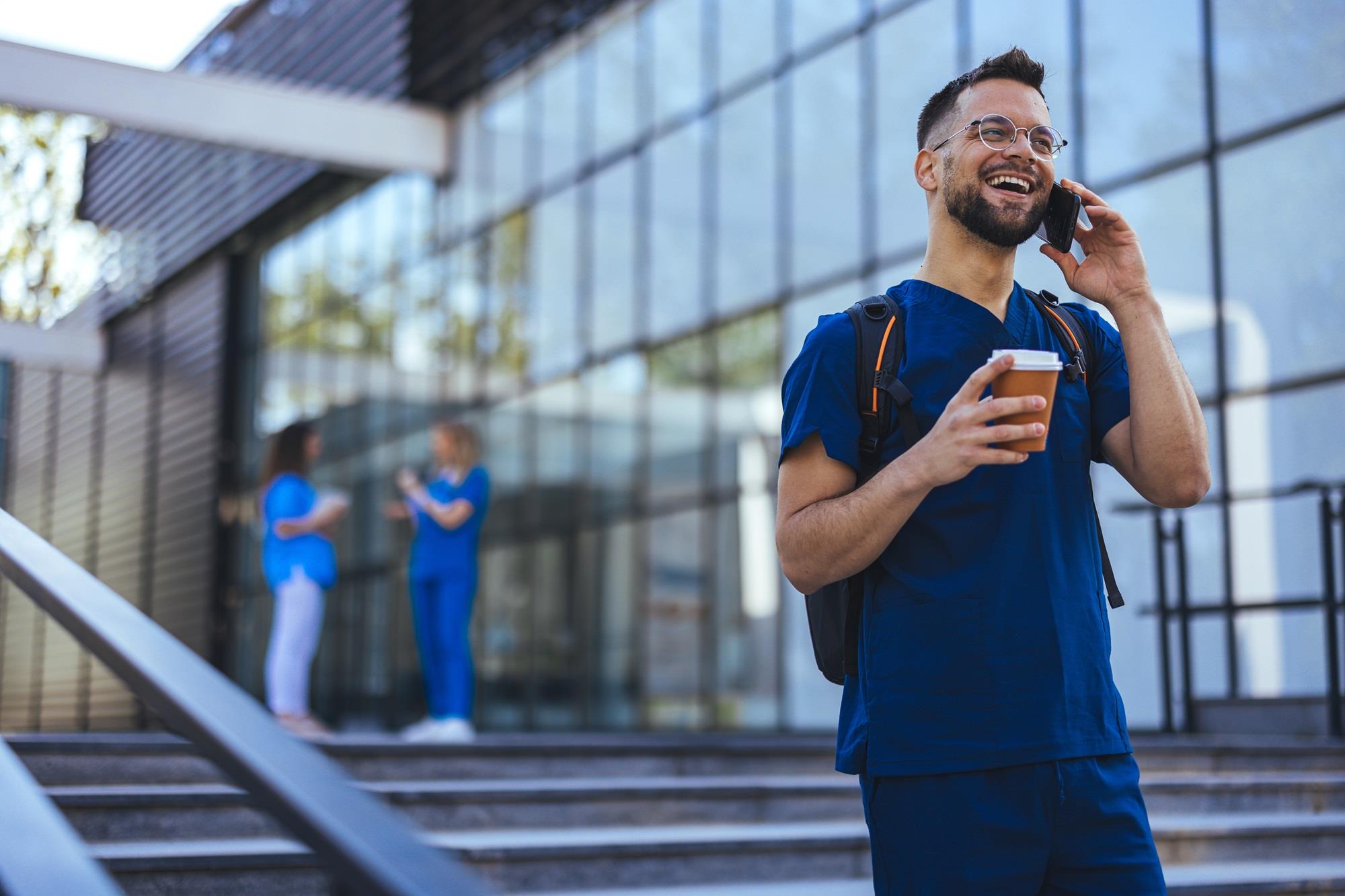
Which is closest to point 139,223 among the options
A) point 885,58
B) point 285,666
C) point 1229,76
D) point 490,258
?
point 490,258

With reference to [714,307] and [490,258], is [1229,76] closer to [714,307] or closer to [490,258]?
[714,307]

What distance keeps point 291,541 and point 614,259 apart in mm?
7694

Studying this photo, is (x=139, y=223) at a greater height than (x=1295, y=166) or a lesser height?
greater

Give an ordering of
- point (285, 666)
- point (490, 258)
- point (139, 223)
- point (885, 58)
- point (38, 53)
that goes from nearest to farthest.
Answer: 1. point (285, 666)
2. point (885, 58)
3. point (38, 53)
4. point (490, 258)
5. point (139, 223)

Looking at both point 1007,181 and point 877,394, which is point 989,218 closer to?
point 1007,181

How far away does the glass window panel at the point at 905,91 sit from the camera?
11.7 metres

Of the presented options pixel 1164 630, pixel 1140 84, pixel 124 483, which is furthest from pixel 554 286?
pixel 124 483

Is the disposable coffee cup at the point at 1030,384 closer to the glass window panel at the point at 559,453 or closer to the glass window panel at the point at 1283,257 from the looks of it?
the glass window panel at the point at 1283,257

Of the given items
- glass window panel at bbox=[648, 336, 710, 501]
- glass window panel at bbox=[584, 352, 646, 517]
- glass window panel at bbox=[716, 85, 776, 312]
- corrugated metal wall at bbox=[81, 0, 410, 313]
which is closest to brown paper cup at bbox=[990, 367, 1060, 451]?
glass window panel at bbox=[716, 85, 776, 312]

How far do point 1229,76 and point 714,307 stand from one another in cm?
562

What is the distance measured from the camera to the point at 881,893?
2232 mm

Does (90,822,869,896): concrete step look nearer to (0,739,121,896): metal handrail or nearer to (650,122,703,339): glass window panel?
(0,739,121,896): metal handrail

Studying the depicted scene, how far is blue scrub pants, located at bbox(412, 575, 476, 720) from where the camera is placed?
847cm

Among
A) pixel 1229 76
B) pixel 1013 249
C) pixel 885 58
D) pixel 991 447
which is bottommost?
pixel 991 447
